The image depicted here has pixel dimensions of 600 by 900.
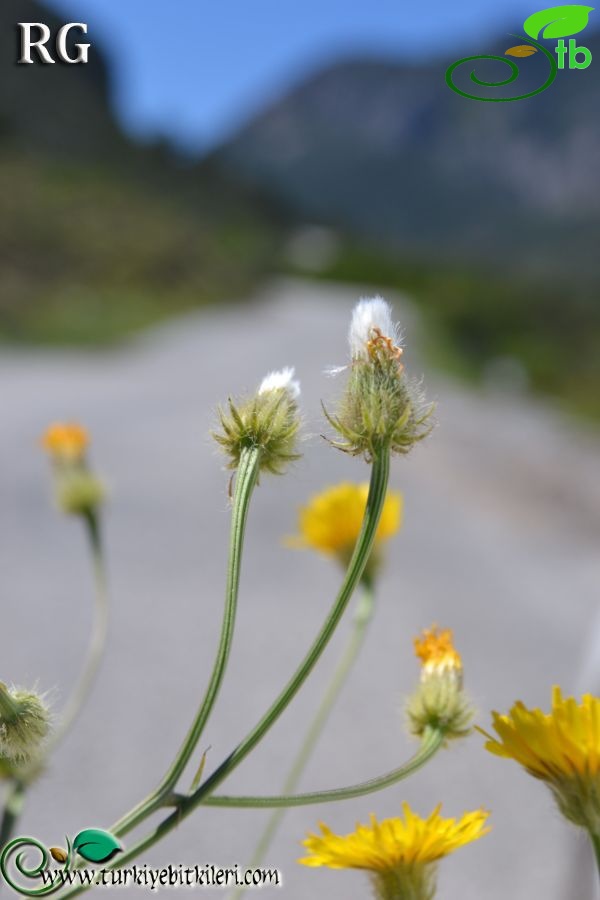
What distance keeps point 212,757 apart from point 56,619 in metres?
0.84

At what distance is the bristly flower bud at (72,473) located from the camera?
1.95 ft

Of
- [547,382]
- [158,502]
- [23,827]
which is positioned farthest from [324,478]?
[547,382]

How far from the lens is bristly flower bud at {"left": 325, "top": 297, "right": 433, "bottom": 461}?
0.94 feet

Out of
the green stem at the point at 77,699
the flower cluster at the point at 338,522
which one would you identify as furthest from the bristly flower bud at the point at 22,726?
the flower cluster at the point at 338,522

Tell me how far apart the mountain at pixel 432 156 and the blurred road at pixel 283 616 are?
205 ft

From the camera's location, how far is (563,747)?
302 millimetres

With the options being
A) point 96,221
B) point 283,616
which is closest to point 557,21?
point 283,616

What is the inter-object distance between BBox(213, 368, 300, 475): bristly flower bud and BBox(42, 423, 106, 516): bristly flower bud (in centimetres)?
29

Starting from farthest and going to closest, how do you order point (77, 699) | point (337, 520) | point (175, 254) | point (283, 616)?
point (175, 254), point (283, 616), point (337, 520), point (77, 699)

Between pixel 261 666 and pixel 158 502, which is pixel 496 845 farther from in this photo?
pixel 158 502

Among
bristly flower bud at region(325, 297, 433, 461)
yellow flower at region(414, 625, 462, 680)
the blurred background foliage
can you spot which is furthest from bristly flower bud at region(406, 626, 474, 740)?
the blurred background foliage

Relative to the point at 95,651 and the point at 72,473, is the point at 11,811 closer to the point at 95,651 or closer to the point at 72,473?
the point at 95,651

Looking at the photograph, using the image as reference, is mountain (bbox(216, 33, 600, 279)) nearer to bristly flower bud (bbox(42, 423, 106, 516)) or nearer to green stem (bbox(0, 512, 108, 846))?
bristly flower bud (bbox(42, 423, 106, 516))

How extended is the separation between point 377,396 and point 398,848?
142 millimetres
